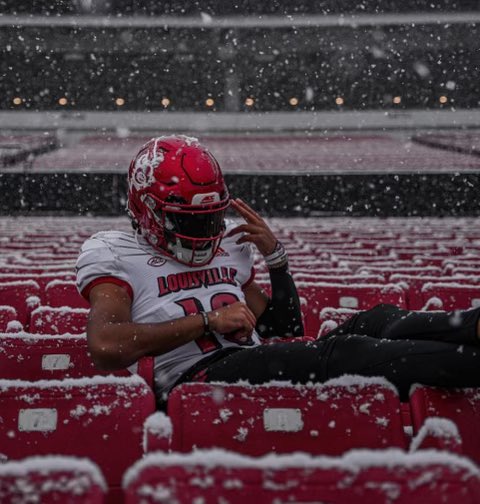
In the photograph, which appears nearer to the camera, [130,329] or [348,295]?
[130,329]

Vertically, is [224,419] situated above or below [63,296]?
below

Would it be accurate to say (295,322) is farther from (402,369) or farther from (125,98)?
(125,98)

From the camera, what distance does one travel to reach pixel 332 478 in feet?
3.41

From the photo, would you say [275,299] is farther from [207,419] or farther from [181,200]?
[207,419]

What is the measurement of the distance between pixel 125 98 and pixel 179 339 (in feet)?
68.5

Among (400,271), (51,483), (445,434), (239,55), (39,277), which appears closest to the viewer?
(51,483)

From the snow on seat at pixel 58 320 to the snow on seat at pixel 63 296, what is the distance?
482 mm

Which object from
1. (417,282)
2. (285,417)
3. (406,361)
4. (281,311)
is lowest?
(285,417)

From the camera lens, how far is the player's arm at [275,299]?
2379 millimetres

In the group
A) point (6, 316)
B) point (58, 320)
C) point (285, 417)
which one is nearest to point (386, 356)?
point (285, 417)

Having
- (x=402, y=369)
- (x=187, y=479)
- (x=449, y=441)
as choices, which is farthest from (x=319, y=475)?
(x=402, y=369)

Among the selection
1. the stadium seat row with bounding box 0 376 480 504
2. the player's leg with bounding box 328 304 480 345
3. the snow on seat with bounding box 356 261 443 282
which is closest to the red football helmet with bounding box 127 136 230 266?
the player's leg with bounding box 328 304 480 345

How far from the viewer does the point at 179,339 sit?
6.41 ft

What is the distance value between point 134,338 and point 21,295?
3.89 feet
